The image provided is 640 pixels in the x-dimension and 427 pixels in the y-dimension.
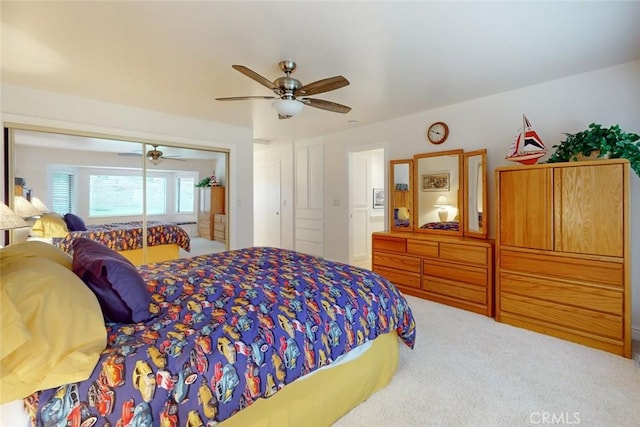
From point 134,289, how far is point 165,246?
297cm

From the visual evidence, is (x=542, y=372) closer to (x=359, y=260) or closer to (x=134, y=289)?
(x=134, y=289)

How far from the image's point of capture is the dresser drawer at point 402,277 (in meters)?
3.74

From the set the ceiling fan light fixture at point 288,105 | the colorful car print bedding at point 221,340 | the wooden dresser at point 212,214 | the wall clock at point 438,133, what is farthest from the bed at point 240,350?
the wall clock at point 438,133

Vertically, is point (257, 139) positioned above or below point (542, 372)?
above

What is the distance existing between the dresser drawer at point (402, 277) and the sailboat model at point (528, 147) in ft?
5.49

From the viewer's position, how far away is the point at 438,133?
3973mm

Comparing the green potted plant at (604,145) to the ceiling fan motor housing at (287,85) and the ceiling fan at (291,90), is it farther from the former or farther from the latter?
the ceiling fan motor housing at (287,85)

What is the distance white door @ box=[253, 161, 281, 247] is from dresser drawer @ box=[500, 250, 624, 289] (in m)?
4.55

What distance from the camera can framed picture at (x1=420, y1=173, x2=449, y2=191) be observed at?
3842 mm

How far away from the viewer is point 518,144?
117 inches

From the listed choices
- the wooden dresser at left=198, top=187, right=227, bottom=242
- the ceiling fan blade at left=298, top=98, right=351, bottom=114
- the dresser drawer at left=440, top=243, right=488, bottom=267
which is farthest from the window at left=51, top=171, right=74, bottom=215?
the dresser drawer at left=440, top=243, right=488, bottom=267

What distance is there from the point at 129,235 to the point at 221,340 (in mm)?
3205

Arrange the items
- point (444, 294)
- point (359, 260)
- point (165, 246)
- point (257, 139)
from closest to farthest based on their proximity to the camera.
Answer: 1. point (444, 294)
2. point (165, 246)
3. point (359, 260)
4. point (257, 139)

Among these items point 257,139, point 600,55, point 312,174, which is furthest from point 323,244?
point 600,55
